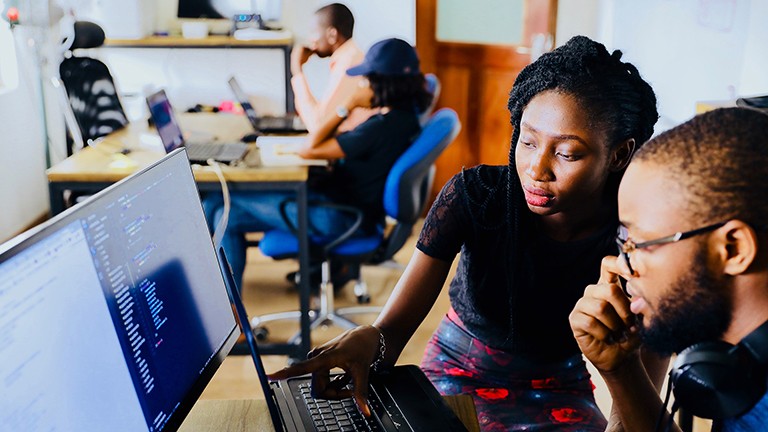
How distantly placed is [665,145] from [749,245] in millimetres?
144

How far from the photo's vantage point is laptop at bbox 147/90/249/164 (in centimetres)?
269

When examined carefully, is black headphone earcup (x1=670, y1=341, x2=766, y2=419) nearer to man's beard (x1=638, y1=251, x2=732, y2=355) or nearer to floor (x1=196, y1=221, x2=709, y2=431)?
man's beard (x1=638, y1=251, x2=732, y2=355)

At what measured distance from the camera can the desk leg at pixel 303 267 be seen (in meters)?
2.66

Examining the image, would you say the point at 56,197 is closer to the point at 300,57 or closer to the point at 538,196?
the point at 300,57

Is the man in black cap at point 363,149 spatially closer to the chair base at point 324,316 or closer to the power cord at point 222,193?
the power cord at point 222,193

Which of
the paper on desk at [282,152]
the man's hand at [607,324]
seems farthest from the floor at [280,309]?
the man's hand at [607,324]

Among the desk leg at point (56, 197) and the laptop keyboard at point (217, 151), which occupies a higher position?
the laptop keyboard at point (217, 151)

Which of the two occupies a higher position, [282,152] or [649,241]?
[649,241]

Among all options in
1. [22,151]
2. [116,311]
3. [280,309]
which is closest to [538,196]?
[116,311]

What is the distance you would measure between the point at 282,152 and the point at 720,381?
2121mm

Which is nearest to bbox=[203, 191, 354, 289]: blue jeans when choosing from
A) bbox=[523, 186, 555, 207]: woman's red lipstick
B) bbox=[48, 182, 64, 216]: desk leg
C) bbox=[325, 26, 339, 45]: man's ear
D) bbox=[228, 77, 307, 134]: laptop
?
bbox=[48, 182, 64, 216]: desk leg

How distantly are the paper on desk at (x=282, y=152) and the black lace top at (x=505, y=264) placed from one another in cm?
132

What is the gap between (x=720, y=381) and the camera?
862 mm

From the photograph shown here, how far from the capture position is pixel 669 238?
2.86 feet
